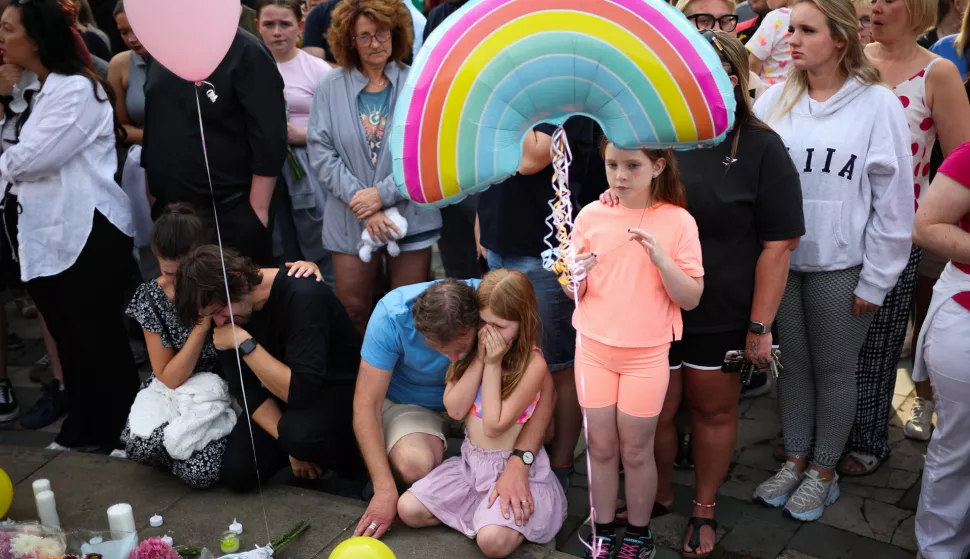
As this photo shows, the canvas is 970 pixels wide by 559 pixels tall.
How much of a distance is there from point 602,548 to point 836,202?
128 centimetres

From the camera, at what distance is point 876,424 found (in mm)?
3283

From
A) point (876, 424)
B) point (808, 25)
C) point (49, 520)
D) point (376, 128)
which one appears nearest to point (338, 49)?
point (376, 128)

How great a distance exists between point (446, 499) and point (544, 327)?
0.68 meters

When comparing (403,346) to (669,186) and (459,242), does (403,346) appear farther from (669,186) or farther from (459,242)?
(459,242)

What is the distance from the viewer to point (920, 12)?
313cm

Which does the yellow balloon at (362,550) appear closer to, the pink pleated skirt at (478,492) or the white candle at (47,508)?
the pink pleated skirt at (478,492)

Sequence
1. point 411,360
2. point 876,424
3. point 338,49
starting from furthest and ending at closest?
1. point 338,49
2. point 876,424
3. point 411,360

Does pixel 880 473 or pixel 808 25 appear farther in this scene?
pixel 880 473

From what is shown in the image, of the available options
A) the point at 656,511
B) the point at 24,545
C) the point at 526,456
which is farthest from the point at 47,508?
the point at 656,511

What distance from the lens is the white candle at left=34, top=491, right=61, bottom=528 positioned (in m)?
3.01

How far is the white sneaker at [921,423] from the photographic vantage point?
349 cm

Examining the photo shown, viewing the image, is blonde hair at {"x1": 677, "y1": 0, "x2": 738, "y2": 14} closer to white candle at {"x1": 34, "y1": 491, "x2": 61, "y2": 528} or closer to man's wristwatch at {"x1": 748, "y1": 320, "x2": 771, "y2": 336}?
man's wristwatch at {"x1": 748, "y1": 320, "x2": 771, "y2": 336}

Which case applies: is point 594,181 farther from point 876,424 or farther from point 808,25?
point 876,424

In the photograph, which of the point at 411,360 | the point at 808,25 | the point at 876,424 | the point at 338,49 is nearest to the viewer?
the point at 808,25
